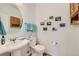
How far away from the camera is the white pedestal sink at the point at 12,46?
1370 millimetres

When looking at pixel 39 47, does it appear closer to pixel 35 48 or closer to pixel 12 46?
pixel 35 48

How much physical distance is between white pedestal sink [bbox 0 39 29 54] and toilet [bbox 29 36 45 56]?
0.07 meters

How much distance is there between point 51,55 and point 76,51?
298mm

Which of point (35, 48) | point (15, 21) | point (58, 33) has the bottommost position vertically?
point (35, 48)

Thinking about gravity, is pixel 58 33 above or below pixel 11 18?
below

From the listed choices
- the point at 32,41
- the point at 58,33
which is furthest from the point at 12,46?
the point at 58,33

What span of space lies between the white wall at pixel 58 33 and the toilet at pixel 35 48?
6cm

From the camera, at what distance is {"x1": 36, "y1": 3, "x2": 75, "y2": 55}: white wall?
4.98 ft

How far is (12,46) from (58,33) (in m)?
0.56

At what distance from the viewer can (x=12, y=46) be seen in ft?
4.69

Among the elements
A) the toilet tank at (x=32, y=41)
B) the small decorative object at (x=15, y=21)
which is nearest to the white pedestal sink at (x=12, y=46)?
the toilet tank at (x=32, y=41)

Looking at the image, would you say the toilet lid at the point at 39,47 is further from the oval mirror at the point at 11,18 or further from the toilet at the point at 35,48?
the oval mirror at the point at 11,18

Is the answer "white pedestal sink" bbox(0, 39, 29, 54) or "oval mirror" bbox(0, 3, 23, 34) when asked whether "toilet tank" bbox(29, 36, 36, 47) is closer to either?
"white pedestal sink" bbox(0, 39, 29, 54)

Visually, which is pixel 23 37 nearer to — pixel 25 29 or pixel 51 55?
pixel 25 29
